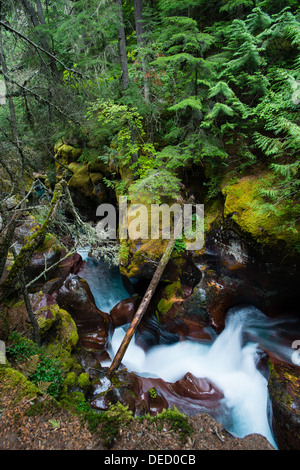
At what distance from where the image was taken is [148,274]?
7.61m

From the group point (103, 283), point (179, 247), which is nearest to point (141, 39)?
point (179, 247)

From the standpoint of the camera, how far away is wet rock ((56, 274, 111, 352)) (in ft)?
23.9

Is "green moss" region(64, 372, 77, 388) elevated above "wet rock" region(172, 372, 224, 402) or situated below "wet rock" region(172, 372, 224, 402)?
above

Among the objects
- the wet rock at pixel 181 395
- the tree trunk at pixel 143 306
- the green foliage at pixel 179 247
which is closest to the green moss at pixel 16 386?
the tree trunk at pixel 143 306

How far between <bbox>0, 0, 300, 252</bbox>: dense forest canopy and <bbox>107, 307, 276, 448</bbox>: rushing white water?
3746 mm

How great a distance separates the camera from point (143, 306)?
6.35m

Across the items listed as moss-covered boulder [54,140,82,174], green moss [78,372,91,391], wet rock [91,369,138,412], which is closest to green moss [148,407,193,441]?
wet rock [91,369,138,412]

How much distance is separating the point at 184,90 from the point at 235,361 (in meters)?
9.02

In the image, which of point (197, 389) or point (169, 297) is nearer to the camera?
point (197, 389)

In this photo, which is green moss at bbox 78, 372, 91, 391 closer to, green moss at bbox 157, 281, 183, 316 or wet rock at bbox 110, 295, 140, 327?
wet rock at bbox 110, 295, 140, 327

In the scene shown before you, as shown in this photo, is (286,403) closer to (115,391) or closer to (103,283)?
(115,391)

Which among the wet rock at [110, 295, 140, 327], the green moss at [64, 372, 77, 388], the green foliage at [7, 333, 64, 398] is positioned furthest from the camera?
the wet rock at [110, 295, 140, 327]

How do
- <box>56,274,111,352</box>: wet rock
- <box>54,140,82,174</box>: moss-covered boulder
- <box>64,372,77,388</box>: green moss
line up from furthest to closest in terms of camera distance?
<box>54,140,82,174</box>: moss-covered boulder → <box>56,274,111,352</box>: wet rock → <box>64,372,77,388</box>: green moss
